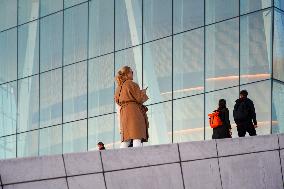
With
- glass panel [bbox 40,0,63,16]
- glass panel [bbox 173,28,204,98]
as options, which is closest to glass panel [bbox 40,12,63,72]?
glass panel [bbox 40,0,63,16]

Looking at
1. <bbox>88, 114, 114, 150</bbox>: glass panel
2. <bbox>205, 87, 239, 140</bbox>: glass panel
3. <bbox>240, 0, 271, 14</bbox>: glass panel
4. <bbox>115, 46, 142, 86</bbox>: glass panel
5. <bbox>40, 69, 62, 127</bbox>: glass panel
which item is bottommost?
<bbox>88, 114, 114, 150</bbox>: glass panel

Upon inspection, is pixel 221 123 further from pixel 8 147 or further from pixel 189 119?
pixel 8 147

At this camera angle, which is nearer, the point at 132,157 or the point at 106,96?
the point at 132,157

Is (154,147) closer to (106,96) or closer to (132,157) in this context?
(132,157)

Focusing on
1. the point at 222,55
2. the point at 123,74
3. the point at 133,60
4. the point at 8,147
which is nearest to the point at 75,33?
the point at 133,60

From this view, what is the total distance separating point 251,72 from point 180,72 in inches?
138

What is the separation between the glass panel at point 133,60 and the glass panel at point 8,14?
7504 mm

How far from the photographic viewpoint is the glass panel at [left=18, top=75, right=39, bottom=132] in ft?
121

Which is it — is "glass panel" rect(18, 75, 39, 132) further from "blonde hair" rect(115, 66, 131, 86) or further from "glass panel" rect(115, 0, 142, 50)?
"blonde hair" rect(115, 66, 131, 86)

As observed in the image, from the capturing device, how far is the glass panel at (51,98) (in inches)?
1419

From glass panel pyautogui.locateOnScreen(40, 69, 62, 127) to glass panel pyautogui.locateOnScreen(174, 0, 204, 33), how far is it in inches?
279

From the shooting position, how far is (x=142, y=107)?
1678 cm

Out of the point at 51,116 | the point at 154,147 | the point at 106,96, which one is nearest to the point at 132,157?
the point at 154,147

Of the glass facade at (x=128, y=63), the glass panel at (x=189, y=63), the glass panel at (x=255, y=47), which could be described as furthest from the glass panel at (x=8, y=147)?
the glass panel at (x=255, y=47)
